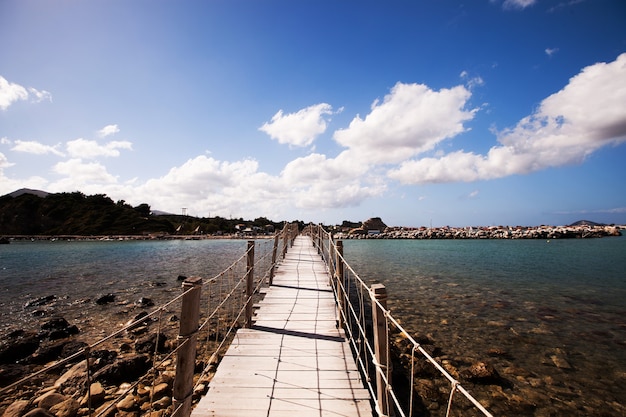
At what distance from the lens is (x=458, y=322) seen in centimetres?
1037

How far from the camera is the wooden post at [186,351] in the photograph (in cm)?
342

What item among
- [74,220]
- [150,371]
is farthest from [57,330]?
[74,220]

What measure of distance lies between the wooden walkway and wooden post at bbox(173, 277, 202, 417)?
0.50 metres

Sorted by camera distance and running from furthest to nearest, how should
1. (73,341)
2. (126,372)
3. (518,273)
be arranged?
(518,273)
(73,341)
(126,372)

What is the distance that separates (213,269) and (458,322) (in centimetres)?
1727

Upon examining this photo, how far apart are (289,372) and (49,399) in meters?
5.22

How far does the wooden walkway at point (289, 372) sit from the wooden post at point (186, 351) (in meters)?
0.50

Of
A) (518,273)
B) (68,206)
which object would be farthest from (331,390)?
(68,206)

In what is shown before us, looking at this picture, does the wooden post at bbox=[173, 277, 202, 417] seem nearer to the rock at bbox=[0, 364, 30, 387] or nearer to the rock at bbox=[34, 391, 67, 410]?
the rock at bbox=[34, 391, 67, 410]

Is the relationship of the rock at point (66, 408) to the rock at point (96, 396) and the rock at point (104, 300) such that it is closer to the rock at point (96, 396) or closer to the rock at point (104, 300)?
the rock at point (96, 396)

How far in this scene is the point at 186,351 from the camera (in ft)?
11.3

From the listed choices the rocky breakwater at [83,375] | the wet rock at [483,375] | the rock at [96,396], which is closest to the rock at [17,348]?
the rocky breakwater at [83,375]

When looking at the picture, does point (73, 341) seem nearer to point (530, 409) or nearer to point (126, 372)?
point (126, 372)

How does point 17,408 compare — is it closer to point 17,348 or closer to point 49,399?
point 49,399
